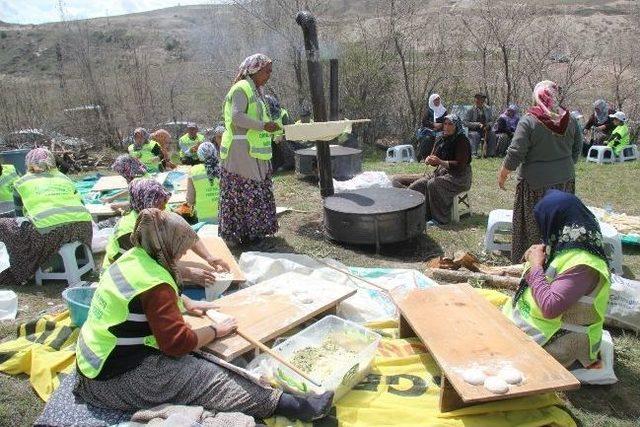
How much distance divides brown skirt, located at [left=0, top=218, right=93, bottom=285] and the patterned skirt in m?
1.34

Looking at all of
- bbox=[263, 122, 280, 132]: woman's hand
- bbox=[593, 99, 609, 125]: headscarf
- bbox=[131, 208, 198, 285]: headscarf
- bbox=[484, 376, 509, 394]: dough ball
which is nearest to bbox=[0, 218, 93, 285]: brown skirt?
bbox=[263, 122, 280, 132]: woman's hand

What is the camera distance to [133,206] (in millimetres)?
3338

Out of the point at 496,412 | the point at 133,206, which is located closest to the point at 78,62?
the point at 133,206

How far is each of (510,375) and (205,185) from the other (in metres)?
4.24

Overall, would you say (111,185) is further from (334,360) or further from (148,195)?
(334,360)

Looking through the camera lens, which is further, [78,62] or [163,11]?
[163,11]

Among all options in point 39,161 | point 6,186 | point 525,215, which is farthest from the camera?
point 6,186

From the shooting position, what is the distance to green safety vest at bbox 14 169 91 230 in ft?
15.4

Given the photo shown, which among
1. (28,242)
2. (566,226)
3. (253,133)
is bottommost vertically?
(28,242)

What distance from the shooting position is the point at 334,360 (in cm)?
289

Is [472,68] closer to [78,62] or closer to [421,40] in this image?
[421,40]

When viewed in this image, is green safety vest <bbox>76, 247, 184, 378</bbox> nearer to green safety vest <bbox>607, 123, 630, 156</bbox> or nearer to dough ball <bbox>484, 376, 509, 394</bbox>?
dough ball <bbox>484, 376, 509, 394</bbox>

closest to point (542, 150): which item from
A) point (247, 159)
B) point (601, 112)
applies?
point (247, 159)

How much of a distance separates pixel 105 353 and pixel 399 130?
1135cm
